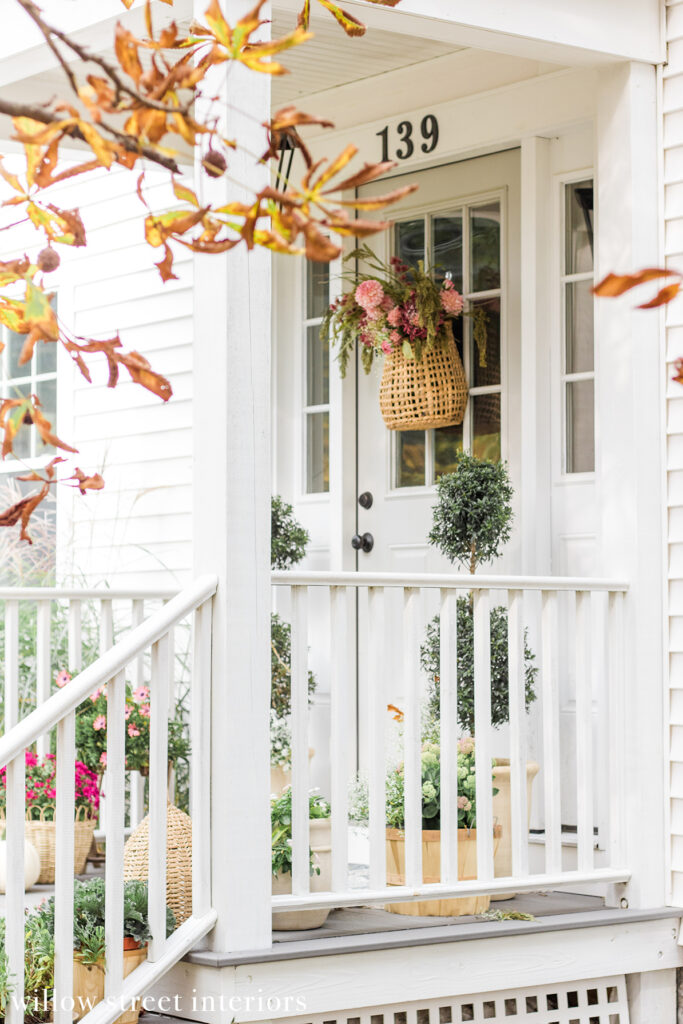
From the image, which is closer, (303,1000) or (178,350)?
(303,1000)

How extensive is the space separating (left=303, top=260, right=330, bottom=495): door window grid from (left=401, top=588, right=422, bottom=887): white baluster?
5.97 ft

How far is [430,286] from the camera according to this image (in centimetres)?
475

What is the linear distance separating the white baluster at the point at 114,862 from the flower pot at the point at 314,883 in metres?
0.57

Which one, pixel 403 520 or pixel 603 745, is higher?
pixel 403 520

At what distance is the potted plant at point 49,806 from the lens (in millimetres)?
4520

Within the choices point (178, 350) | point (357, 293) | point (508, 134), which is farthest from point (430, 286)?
point (178, 350)

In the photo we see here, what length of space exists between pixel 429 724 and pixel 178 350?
7.11 ft

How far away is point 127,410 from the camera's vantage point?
239 inches

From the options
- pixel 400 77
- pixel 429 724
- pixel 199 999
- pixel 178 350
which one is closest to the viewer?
pixel 199 999

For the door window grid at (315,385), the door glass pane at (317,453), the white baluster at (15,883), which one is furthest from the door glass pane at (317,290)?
the white baluster at (15,883)

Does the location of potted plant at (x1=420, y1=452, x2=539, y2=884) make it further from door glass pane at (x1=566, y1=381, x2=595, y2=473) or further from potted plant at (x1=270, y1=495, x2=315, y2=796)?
potted plant at (x1=270, y1=495, x2=315, y2=796)

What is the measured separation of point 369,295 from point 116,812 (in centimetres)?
235

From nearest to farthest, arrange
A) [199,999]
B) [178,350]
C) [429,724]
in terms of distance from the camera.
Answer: [199,999]
[429,724]
[178,350]

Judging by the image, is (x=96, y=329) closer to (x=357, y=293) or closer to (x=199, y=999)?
(x=357, y=293)
